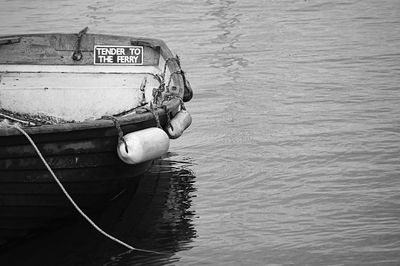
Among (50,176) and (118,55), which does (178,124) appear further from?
(118,55)

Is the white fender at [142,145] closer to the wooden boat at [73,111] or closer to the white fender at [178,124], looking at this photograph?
the wooden boat at [73,111]

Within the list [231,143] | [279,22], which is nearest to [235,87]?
[231,143]

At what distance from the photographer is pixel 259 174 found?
11008 mm

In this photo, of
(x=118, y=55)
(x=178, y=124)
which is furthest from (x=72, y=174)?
(x=118, y=55)

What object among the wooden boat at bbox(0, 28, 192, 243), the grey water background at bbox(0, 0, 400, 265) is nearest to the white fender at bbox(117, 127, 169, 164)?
the wooden boat at bbox(0, 28, 192, 243)

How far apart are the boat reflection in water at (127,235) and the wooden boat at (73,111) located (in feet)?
1.13

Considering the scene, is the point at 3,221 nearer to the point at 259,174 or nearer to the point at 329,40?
the point at 259,174

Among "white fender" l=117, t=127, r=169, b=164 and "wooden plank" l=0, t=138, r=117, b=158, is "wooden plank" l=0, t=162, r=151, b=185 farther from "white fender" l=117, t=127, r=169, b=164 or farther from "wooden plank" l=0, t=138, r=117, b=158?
"white fender" l=117, t=127, r=169, b=164

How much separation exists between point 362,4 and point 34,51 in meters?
14.0

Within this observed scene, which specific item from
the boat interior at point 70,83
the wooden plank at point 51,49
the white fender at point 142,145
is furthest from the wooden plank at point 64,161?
the wooden plank at point 51,49

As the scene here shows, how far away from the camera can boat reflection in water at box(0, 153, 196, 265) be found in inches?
341

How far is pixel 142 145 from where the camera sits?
26.6 feet

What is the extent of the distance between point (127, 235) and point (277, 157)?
123 inches

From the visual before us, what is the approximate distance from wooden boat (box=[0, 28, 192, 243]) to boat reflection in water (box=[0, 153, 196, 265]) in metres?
0.35
